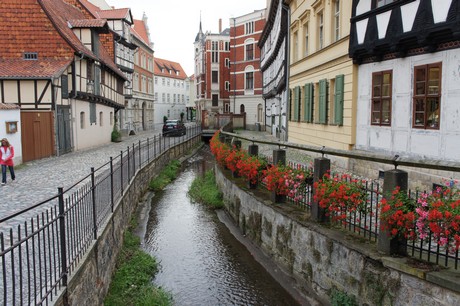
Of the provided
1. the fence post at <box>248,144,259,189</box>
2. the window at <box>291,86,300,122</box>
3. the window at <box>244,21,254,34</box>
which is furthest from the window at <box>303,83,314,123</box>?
the window at <box>244,21,254,34</box>

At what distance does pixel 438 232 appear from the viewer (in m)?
4.35

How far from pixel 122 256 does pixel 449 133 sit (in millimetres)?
7124

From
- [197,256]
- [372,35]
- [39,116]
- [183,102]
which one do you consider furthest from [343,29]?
[183,102]

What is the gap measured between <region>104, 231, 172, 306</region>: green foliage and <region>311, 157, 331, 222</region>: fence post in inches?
109

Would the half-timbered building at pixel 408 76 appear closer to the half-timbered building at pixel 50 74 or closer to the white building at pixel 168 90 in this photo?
the half-timbered building at pixel 50 74

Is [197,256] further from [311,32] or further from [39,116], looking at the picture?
[39,116]

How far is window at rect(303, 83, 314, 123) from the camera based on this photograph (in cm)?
1746

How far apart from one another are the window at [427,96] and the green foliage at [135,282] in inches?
261

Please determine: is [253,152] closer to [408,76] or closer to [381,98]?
[381,98]

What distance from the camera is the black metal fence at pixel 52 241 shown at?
3871 mm

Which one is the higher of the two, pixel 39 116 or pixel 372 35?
pixel 372 35

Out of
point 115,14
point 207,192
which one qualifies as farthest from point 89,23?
point 207,192

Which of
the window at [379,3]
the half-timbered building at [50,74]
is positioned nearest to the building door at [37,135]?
the half-timbered building at [50,74]

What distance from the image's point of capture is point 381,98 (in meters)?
11.4
